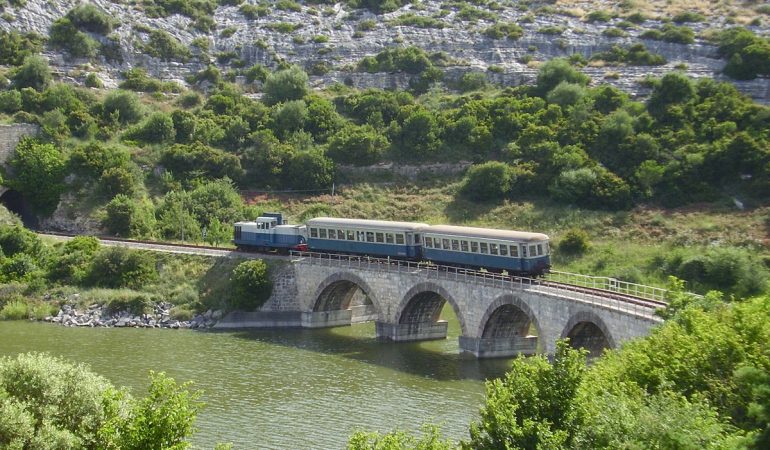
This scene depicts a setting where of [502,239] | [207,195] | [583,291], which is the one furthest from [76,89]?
[583,291]

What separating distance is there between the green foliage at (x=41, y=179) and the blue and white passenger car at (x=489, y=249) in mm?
38611

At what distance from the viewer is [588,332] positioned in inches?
1980

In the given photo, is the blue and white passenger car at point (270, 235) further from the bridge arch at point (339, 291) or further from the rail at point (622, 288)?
the rail at point (622, 288)

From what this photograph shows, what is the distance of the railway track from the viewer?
49031 mm

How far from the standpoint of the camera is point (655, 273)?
223 feet

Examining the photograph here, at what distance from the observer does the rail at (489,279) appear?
155ft

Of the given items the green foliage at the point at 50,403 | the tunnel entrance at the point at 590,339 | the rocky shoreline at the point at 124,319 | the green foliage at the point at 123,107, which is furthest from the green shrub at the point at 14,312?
the green foliage at the point at 50,403

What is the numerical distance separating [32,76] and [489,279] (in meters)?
62.4

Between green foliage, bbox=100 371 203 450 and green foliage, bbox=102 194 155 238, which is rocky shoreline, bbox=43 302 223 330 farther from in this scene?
green foliage, bbox=100 371 203 450

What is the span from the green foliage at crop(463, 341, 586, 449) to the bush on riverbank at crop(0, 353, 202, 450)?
8.02m

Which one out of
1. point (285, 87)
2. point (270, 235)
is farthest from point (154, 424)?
point (285, 87)

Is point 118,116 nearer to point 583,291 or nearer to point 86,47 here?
point 86,47

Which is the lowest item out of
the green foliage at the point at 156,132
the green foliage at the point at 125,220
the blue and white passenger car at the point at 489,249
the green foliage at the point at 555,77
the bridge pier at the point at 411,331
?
the bridge pier at the point at 411,331

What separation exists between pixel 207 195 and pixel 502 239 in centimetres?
3494
